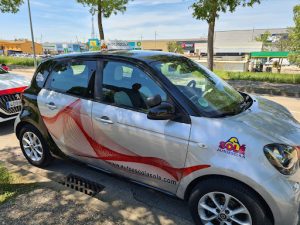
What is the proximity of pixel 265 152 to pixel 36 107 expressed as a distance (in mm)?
3112

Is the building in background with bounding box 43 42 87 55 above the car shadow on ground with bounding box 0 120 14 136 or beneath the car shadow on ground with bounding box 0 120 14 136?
above

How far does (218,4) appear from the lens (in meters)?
11.8

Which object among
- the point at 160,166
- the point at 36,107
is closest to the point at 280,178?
the point at 160,166

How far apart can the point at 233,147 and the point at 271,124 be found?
603mm

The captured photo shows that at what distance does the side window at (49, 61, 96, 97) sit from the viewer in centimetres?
359

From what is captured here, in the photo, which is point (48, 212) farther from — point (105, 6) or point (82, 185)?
point (105, 6)

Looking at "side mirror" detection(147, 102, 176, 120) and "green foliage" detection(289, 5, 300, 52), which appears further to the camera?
"green foliage" detection(289, 5, 300, 52)

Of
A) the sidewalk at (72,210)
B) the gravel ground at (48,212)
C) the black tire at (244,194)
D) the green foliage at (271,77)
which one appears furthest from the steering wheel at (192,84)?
the green foliage at (271,77)

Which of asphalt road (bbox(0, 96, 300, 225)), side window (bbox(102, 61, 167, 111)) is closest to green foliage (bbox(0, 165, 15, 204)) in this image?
asphalt road (bbox(0, 96, 300, 225))

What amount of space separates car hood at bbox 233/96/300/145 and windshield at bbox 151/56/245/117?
0.52ft

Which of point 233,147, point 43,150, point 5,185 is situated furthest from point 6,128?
point 233,147

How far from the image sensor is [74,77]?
12.5ft

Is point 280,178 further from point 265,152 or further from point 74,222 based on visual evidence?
point 74,222

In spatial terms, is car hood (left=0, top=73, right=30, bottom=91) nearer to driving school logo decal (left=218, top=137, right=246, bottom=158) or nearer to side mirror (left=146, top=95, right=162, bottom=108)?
side mirror (left=146, top=95, right=162, bottom=108)
